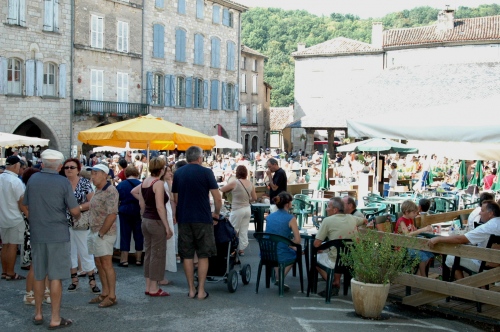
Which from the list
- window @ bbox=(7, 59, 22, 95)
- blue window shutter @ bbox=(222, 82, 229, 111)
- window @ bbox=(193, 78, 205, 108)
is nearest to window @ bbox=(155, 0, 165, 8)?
window @ bbox=(193, 78, 205, 108)

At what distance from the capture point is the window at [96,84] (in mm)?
32594

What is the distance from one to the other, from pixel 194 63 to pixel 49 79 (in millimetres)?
11106

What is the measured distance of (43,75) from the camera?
1183 inches

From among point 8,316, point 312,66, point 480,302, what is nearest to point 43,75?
point 8,316

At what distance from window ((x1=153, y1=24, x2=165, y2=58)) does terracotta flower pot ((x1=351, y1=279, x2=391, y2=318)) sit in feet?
103

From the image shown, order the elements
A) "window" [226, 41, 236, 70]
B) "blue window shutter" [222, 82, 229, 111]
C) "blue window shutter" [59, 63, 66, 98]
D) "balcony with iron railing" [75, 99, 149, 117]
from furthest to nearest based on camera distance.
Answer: "window" [226, 41, 236, 70] < "blue window shutter" [222, 82, 229, 111] < "balcony with iron railing" [75, 99, 149, 117] < "blue window shutter" [59, 63, 66, 98]

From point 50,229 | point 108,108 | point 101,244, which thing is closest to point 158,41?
point 108,108

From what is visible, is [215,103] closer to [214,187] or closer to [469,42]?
[469,42]

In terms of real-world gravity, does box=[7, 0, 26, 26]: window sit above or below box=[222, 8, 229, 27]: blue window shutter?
below

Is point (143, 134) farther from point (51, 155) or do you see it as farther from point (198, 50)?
point (198, 50)

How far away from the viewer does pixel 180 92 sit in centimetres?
3881

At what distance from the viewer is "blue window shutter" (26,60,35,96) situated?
29172 mm

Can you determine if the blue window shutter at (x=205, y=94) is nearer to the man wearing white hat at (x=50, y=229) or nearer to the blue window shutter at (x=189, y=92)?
the blue window shutter at (x=189, y=92)

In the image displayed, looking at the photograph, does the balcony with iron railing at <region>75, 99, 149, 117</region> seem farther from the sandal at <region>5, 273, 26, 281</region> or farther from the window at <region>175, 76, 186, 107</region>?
the sandal at <region>5, 273, 26, 281</region>
